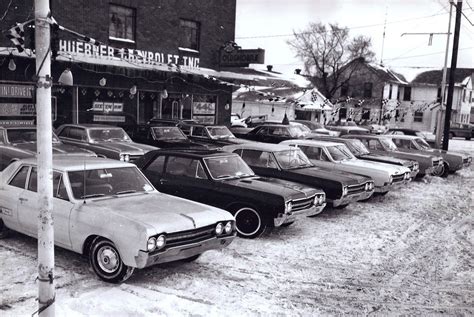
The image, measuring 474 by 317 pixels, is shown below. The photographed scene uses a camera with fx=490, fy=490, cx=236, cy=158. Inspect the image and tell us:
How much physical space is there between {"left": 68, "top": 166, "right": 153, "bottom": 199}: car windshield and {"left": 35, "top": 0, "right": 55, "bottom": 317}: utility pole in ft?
5.44

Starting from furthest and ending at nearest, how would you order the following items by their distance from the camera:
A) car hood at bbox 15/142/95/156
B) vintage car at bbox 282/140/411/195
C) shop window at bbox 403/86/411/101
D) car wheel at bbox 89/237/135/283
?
shop window at bbox 403/86/411/101 < vintage car at bbox 282/140/411/195 < car hood at bbox 15/142/95/156 < car wheel at bbox 89/237/135/283

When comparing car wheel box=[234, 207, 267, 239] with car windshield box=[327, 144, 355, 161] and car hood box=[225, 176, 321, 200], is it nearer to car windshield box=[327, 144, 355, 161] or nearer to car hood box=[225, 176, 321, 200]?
car hood box=[225, 176, 321, 200]

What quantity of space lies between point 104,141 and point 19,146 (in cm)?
271

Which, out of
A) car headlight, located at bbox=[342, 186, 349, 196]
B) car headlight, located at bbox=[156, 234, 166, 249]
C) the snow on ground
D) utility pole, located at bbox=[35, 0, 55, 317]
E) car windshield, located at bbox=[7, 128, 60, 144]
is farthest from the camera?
car windshield, located at bbox=[7, 128, 60, 144]

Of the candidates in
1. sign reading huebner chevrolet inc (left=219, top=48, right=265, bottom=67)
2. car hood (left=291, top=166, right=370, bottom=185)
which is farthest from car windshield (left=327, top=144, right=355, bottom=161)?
sign reading huebner chevrolet inc (left=219, top=48, right=265, bottom=67)

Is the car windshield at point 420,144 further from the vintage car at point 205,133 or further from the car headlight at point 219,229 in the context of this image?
the car headlight at point 219,229

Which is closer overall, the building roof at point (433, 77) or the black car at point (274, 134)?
the black car at point (274, 134)

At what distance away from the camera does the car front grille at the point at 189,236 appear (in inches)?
228

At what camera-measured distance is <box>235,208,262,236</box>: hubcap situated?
8.19 meters

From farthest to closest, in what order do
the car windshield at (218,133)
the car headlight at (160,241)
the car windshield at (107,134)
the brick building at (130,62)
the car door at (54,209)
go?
the car windshield at (218,133), the brick building at (130,62), the car windshield at (107,134), the car door at (54,209), the car headlight at (160,241)

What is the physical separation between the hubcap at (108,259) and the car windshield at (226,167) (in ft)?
10.00

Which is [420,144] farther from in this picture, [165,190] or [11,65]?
[11,65]

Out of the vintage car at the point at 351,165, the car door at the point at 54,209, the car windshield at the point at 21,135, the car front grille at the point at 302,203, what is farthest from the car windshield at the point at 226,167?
the car windshield at the point at 21,135

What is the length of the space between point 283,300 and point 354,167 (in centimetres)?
701
